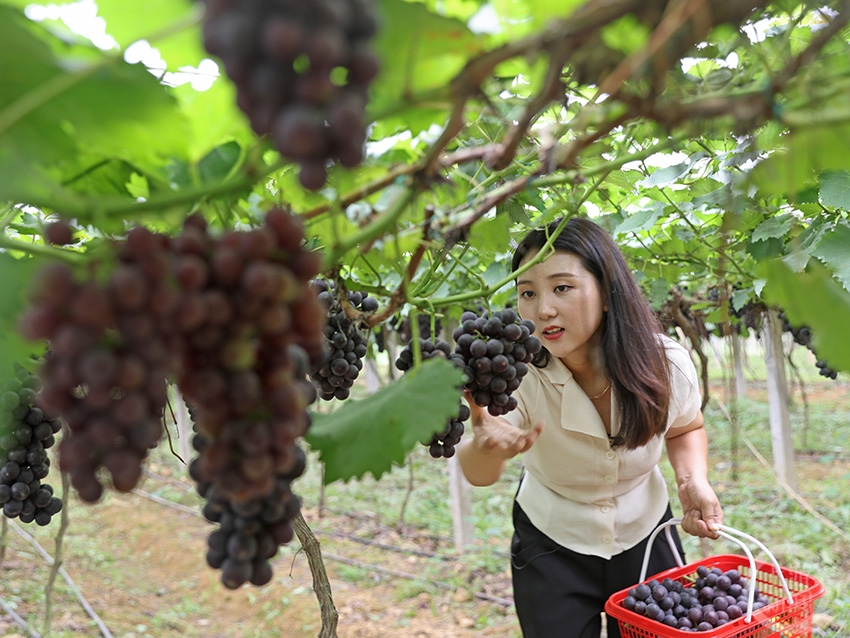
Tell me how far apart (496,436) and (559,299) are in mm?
613

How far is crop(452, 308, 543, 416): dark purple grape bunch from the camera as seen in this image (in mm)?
1266

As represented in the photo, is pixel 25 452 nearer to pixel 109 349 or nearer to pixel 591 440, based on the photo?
pixel 109 349

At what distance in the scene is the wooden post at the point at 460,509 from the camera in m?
4.97

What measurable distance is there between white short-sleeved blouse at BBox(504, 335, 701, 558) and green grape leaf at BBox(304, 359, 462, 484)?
4.76 feet

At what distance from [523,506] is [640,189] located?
4.26ft

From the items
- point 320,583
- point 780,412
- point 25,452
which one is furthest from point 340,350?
point 780,412

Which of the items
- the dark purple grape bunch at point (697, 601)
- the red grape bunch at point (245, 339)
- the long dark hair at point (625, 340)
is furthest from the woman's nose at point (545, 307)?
the red grape bunch at point (245, 339)

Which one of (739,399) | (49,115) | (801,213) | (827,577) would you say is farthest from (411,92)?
(739,399)

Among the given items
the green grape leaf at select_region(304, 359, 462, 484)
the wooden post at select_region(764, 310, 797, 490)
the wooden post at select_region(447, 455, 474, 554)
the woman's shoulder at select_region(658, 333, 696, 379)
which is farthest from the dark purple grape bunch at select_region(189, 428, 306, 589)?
the wooden post at select_region(764, 310, 797, 490)

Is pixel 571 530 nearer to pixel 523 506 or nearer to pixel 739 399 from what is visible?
pixel 523 506

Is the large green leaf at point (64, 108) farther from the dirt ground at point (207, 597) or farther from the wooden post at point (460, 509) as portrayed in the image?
the wooden post at point (460, 509)

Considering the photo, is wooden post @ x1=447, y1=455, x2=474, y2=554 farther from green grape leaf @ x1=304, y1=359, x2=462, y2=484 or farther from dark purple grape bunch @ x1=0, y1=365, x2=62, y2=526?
green grape leaf @ x1=304, y1=359, x2=462, y2=484

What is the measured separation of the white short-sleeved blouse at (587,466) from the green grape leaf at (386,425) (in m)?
1.45

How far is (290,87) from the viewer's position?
15.8 inches
